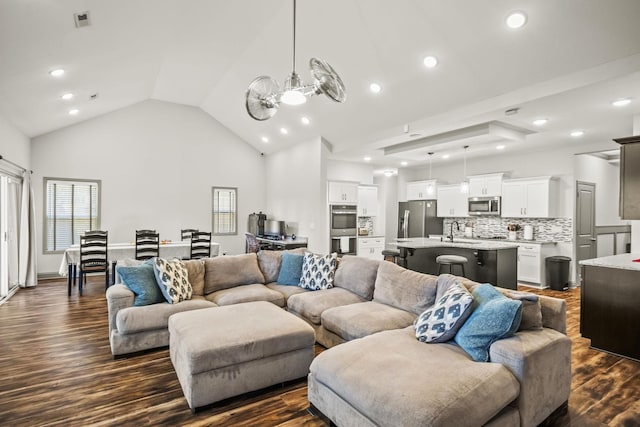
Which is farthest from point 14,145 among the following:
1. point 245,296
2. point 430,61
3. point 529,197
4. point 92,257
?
point 529,197

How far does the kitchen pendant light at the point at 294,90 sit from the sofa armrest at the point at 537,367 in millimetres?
2036

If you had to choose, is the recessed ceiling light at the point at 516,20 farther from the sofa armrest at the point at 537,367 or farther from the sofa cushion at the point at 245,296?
the sofa cushion at the point at 245,296

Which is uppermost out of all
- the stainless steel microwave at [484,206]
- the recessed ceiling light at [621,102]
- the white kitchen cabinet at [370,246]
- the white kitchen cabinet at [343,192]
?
the recessed ceiling light at [621,102]

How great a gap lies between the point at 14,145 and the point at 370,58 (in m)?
5.96

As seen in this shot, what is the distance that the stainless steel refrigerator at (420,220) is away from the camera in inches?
348

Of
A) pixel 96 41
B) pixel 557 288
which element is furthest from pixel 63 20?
pixel 557 288

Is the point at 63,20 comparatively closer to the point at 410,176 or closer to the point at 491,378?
the point at 491,378

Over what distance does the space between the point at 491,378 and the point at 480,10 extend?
318cm

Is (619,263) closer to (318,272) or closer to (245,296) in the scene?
(318,272)

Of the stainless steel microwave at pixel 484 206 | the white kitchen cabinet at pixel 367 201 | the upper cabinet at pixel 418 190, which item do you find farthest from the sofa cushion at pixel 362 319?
the upper cabinet at pixel 418 190

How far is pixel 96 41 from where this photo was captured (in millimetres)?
3863

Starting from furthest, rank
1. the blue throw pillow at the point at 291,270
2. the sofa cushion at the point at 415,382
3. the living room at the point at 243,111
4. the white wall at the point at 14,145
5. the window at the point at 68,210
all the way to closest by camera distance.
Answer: the window at the point at 68,210, the white wall at the point at 14,145, the blue throw pillow at the point at 291,270, the living room at the point at 243,111, the sofa cushion at the point at 415,382

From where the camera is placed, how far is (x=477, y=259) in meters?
5.76

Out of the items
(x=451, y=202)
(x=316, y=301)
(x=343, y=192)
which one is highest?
(x=343, y=192)
